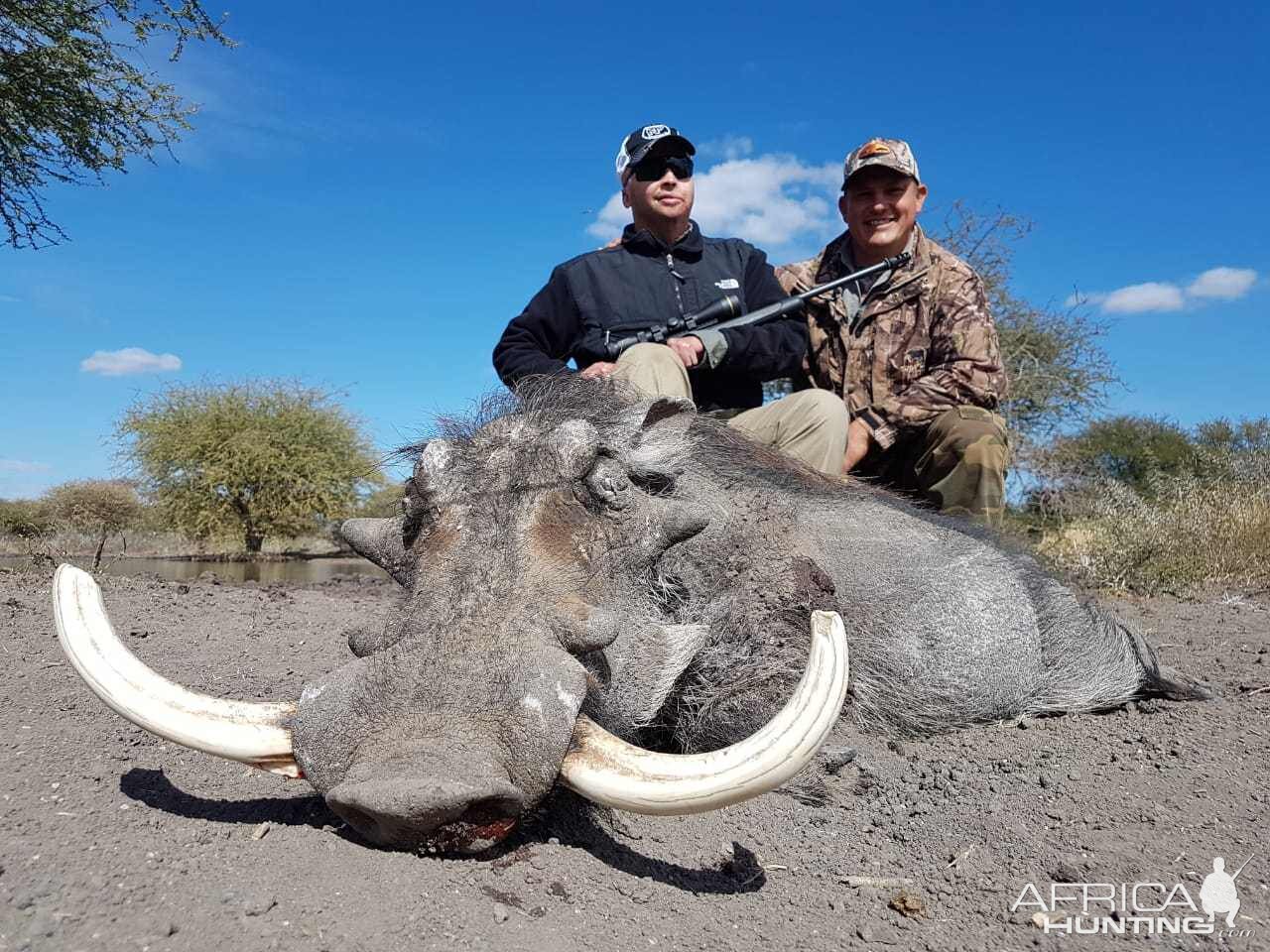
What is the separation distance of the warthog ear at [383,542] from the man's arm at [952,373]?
9.65 ft

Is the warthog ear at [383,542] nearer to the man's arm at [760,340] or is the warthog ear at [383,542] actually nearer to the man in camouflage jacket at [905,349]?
the man's arm at [760,340]

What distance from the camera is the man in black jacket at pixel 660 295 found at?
4.60 meters

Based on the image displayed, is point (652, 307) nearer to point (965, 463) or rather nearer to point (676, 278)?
point (676, 278)

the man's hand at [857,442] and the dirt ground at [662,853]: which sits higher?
the man's hand at [857,442]

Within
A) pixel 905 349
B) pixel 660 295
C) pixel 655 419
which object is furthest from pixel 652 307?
pixel 655 419

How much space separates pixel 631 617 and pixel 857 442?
2.77 meters

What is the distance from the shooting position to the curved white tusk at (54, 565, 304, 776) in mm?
1863

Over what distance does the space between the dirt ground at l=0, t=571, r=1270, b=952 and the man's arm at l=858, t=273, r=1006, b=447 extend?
1.91 meters

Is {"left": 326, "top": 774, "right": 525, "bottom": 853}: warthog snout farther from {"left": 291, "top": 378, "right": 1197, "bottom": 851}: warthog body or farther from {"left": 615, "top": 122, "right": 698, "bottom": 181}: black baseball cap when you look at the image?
{"left": 615, "top": 122, "right": 698, "bottom": 181}: black baseball cap

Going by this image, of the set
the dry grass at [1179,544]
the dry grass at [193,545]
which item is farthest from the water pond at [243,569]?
the dry grass at [1179,544]

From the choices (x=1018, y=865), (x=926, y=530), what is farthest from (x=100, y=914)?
(x=926, y=530)

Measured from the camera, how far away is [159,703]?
191cm

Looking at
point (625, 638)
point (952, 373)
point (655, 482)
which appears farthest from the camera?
point (952, 373)

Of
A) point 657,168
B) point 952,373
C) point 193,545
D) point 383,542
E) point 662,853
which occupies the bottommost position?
point 193,545
